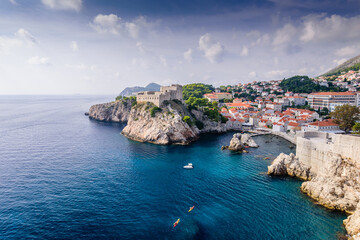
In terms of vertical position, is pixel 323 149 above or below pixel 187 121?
below

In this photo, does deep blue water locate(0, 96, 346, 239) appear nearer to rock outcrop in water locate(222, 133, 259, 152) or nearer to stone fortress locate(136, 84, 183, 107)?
rock outcrop in water locate(222, 133, 259, 152)

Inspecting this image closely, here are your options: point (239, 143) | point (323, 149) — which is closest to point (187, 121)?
point (239, 143)

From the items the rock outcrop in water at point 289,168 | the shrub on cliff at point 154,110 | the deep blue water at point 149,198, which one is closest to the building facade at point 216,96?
the shrub on cliff at point 154,110

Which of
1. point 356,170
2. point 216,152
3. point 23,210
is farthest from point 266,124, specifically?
point 23,210

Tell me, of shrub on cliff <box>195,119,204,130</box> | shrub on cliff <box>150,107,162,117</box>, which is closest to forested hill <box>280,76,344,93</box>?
shrub on cliff <box>195,119,204,130</box>

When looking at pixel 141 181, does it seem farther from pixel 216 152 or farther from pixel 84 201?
pixel 216 152

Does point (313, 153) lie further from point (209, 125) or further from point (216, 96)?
point (216, 96)

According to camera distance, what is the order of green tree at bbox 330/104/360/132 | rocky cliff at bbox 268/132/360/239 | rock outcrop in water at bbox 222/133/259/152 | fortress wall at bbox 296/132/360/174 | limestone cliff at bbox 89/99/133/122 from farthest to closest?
limestone cliff at bbox 89/99/133/122, green tree at bbox 330/104/360/132, rock outcrop in water at bbox 222/133/259/152, fortress wall at bbox 296/132/360/174, rocky cliff at bbox 268/132/360/239
